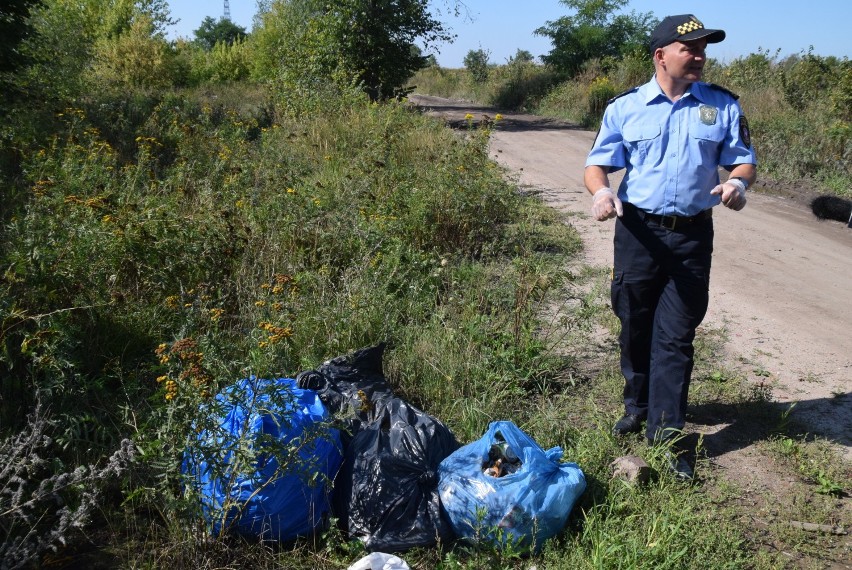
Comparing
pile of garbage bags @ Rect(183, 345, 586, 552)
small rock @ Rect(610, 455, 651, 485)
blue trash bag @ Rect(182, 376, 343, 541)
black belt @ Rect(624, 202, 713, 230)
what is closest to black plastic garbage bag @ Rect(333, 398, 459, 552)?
pile of garbage bags @ Rect(183, 345, 586, 552)

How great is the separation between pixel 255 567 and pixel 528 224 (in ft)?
17.4

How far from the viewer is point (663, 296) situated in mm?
3561

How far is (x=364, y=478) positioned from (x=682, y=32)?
2.51m

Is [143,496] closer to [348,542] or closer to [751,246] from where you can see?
[348,542]

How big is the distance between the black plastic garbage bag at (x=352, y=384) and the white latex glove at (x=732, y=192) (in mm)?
1857

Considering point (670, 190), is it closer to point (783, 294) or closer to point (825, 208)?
point (783, 294)

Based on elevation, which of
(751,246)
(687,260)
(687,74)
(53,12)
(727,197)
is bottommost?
(751,246)

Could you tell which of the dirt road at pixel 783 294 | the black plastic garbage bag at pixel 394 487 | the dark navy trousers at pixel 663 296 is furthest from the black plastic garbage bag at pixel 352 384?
the dirt road at pixel 783 294

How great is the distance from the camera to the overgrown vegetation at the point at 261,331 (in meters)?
2.79

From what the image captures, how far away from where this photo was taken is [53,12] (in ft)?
41.7

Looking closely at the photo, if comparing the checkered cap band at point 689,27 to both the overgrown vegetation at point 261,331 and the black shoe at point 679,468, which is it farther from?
the black shoe at point 679,468

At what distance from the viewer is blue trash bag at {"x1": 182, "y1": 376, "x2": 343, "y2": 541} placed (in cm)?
262

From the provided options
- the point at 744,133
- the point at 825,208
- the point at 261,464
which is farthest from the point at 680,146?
the point at 825,208

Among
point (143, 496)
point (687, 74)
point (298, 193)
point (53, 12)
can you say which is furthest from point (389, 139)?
point (53, 12)
